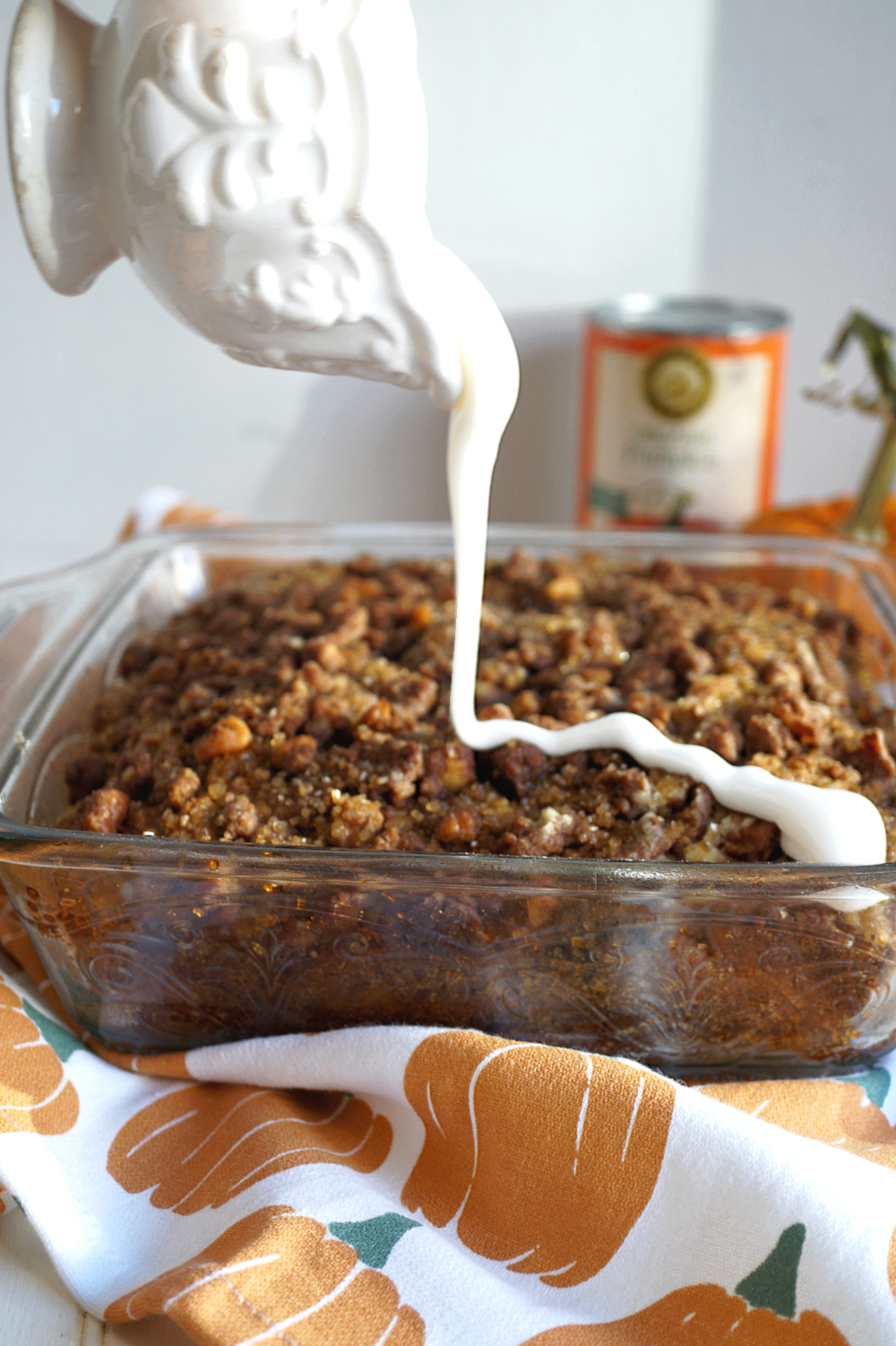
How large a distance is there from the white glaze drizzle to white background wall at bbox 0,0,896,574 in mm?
788

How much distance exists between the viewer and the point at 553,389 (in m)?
1.60

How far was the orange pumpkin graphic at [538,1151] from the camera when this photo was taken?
0.66 meters

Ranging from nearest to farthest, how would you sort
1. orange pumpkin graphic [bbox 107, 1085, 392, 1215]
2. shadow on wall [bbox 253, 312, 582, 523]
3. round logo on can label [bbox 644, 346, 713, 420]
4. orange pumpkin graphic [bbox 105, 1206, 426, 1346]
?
orange pumpkin graphic [bbox 105, 1206, 426, 1346] → orange pumpkin graphic [bbox 107, 1085, 392, 1215] → round logo on can label [bbox 644, 346, 713, 420] → shadow on wall [bbox 253, 312, 582, 523]

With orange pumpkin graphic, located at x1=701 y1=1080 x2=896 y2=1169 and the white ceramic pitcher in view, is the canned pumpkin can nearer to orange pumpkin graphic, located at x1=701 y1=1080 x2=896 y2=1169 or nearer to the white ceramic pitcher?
the white ceramic pitcher

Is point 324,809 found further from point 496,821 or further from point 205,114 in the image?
point 205,114

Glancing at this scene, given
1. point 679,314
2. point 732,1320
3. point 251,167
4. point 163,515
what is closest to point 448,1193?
point 732,1320

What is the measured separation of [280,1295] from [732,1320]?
24 centimetres

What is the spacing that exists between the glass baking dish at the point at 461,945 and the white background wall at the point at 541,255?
890mm

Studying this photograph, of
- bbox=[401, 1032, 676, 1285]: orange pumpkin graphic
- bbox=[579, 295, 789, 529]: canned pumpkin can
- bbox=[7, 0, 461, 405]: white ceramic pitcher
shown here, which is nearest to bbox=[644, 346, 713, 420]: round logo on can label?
bbox=[579, 295, 789, 529]: canned pumpkin can

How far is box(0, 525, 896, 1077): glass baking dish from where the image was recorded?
0.69 m

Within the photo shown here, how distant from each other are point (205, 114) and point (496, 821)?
46 cm

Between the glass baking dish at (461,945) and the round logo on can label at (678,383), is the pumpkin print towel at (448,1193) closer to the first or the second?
the glass baking dish at (461,945)

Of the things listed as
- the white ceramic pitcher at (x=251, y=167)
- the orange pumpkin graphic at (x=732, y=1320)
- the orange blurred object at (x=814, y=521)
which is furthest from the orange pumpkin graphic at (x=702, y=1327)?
the orange blurred object at (x=814, y=521)

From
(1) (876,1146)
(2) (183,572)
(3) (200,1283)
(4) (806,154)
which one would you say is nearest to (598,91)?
(4) (806,154)
